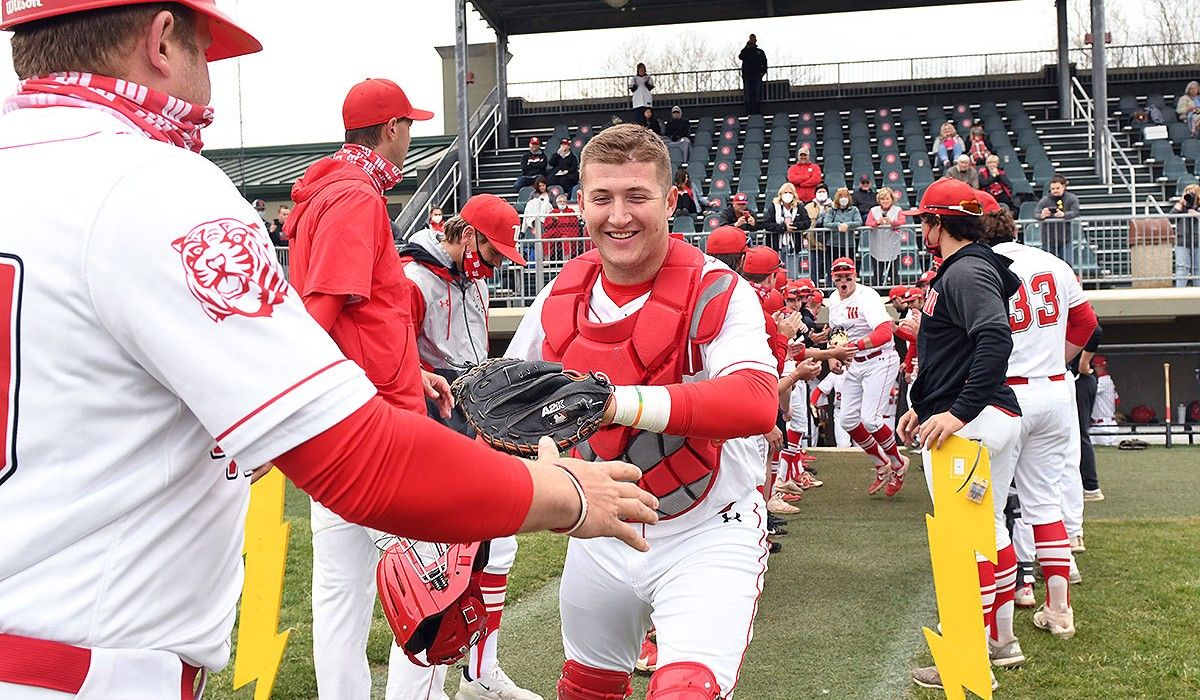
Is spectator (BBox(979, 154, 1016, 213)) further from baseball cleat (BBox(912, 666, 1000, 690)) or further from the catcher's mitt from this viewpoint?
the catcher's mitt

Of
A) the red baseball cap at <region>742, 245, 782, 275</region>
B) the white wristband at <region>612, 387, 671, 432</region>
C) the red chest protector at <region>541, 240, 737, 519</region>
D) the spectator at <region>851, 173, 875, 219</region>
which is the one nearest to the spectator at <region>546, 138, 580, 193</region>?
the spectator at <region>851, 173, 875, 219</region>

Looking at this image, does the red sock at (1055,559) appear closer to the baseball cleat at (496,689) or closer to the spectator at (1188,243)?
the baseball cleat at (496,689)

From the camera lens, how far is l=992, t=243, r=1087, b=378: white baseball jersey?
20.7ft

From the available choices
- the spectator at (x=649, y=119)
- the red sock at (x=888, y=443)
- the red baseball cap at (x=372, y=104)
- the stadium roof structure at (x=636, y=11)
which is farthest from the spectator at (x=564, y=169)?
the red baseball cap at (x=372, y=104)

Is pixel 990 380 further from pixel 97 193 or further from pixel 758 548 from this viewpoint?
pixel 97 193

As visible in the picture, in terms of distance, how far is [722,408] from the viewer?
10.2 ft

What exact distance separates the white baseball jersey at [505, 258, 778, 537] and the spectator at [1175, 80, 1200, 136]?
77.8ft

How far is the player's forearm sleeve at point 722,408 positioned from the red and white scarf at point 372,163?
5.58ft

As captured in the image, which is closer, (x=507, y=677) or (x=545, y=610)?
(x=507, y=677)

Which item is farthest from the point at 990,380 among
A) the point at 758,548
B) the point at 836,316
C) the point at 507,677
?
the point at 836,316

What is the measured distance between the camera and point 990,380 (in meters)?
5.17

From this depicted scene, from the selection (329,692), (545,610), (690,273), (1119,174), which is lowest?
(545,610)

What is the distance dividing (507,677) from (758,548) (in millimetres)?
2429

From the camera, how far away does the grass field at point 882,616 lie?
5430mm
